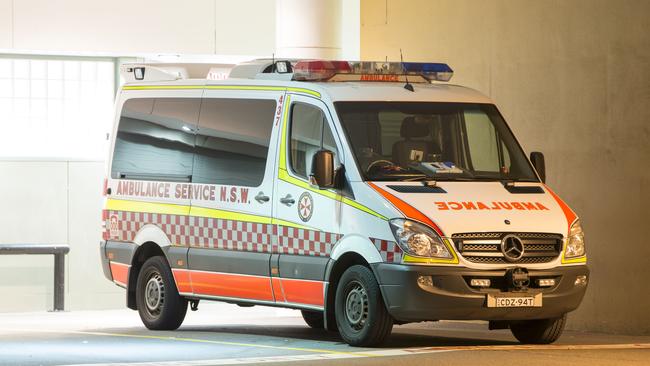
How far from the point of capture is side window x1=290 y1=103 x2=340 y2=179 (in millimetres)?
13180

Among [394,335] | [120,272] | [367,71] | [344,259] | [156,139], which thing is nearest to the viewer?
[344,259]

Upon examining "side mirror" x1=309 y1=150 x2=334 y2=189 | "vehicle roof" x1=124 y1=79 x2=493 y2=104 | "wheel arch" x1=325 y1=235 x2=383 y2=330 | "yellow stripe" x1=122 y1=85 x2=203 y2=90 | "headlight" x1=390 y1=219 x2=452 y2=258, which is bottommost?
"wheel arch" x1=325 y1=235 x2=383 y2=330

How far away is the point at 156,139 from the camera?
49.9 feet

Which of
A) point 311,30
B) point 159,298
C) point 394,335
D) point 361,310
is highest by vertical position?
point 311,30

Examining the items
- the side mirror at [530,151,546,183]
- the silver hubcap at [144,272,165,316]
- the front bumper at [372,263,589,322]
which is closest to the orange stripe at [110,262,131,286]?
the silver hubcap at [144,272,165,316]

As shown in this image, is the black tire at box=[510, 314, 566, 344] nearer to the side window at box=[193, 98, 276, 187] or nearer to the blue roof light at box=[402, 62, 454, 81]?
the blue roof light at box=[402, 62, 454, 81]

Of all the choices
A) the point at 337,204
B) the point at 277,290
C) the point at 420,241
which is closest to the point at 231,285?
the point at 277,290

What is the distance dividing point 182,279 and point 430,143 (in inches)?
113

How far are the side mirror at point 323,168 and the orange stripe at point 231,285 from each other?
1.30m

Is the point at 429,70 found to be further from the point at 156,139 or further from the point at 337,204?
the point at 156,139

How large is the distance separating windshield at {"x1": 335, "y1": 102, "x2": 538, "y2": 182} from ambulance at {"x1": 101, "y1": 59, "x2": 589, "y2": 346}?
0.5 inches

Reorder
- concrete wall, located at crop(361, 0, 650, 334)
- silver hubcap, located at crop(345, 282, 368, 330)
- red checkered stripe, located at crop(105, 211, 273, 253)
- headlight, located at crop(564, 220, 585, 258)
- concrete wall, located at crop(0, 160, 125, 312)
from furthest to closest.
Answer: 1. concrete wall, located at crop(0, 160, 125, 312)
2. concrete wall, located at crop(361, 0, 650, 334)
3. red checkered stripe, located at crop(105, 211, 273, 253)
4. headlight, located at crop(564, 220, 585, 258)
5. silver hubcap, located at crop(345, 282, 368, 330)

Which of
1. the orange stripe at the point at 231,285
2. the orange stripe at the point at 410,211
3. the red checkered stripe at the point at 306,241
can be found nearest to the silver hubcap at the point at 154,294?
the orange stripe at the point at 231,285

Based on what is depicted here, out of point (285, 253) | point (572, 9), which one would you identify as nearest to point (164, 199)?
point (285, 253)
